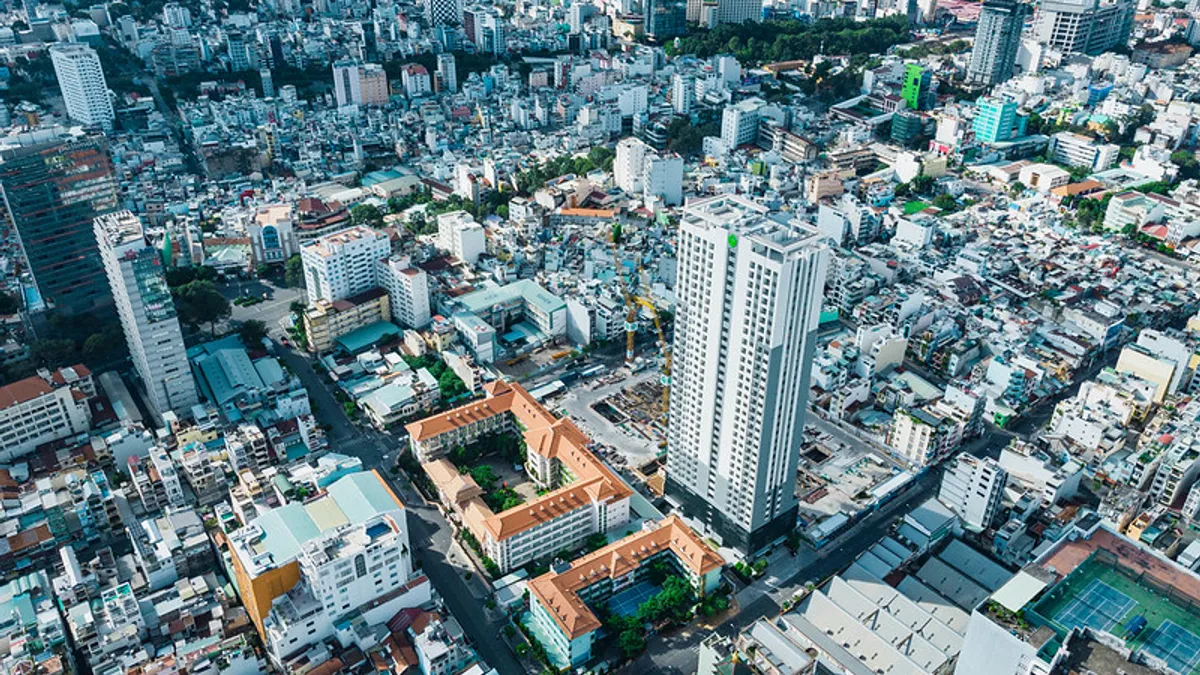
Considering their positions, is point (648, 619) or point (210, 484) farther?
point (210, 484)

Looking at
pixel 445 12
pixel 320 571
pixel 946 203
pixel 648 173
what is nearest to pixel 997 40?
pixel 946 203

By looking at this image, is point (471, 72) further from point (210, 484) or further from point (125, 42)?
point (210, 484)

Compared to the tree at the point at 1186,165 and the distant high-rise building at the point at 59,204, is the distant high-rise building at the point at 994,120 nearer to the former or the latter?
the tree at the point at 1186,165

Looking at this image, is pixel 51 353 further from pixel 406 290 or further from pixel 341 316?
pixel 406 290

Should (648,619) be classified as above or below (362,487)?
below

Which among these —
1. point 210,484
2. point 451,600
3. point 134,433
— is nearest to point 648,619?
point 451,600

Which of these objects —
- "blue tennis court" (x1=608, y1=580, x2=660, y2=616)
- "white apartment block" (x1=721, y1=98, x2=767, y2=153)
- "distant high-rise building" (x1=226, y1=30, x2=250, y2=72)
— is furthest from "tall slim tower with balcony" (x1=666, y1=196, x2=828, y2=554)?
"distant high-rise building" (x1=226, y1=30, x2=250, y2=72)
